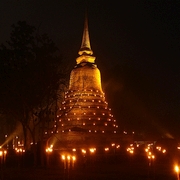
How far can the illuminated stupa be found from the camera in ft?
127

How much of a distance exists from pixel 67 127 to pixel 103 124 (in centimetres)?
473

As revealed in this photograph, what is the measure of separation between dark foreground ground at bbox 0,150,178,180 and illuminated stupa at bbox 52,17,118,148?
1209 cm

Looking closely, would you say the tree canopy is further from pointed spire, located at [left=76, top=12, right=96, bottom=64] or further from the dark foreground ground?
pointed spire, located at [left=76, top=12, right=96, bottom=64]

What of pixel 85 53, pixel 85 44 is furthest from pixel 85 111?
pixel 85 44

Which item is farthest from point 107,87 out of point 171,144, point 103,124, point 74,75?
point 171,144

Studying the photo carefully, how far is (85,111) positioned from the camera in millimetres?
44312

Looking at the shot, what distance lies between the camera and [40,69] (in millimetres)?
24625

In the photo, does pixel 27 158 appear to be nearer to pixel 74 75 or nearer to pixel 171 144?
pixel 171 144

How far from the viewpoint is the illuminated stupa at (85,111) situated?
127 ft

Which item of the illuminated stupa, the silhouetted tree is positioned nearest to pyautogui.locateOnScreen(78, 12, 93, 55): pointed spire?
the illuminated stupa

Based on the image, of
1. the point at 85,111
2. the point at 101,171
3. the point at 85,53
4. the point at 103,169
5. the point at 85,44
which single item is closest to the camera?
the point at 101,171

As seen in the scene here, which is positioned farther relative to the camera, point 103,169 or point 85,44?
point 85,44

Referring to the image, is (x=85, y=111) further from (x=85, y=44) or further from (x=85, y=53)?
(x=85, y=44)

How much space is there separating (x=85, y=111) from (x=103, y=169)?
23.8 meters
